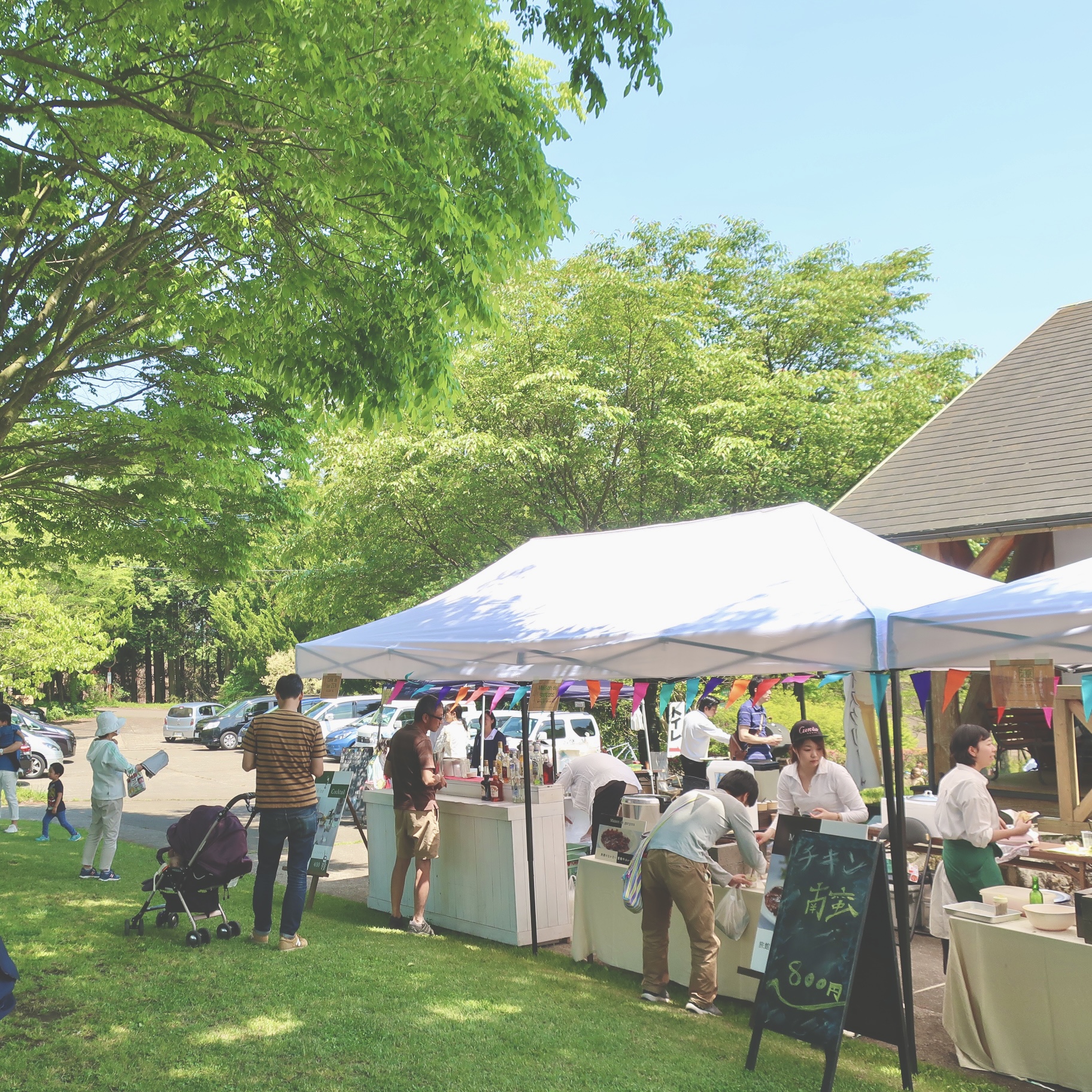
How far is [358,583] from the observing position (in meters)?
24.0

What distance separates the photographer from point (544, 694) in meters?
7.68

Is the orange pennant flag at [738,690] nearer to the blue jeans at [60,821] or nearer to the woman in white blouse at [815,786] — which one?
the woman in white blouse at [815,786]

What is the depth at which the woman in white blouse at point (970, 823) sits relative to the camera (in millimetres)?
6148

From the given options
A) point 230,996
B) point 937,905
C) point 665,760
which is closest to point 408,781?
point 230,996

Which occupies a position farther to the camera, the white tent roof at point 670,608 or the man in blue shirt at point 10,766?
the man in blue shirt at point 10,766

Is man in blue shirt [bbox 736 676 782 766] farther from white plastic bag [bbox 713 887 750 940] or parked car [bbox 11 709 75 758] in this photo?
parked car [bbox 11 709 75 758]

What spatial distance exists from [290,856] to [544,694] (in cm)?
218

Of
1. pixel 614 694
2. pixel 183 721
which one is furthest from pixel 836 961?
pixel 183 721

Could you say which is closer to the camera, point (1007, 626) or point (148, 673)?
point (1007, 626)

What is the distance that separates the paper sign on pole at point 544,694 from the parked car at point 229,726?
26527mm

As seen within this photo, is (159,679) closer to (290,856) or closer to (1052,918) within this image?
(290,856)

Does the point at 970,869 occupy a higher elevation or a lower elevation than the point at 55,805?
higher

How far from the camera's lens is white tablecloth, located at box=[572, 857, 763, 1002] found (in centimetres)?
640

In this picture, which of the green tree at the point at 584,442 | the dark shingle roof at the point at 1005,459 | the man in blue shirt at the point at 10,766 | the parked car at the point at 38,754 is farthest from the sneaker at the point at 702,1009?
the parked car at the point at 38,754
